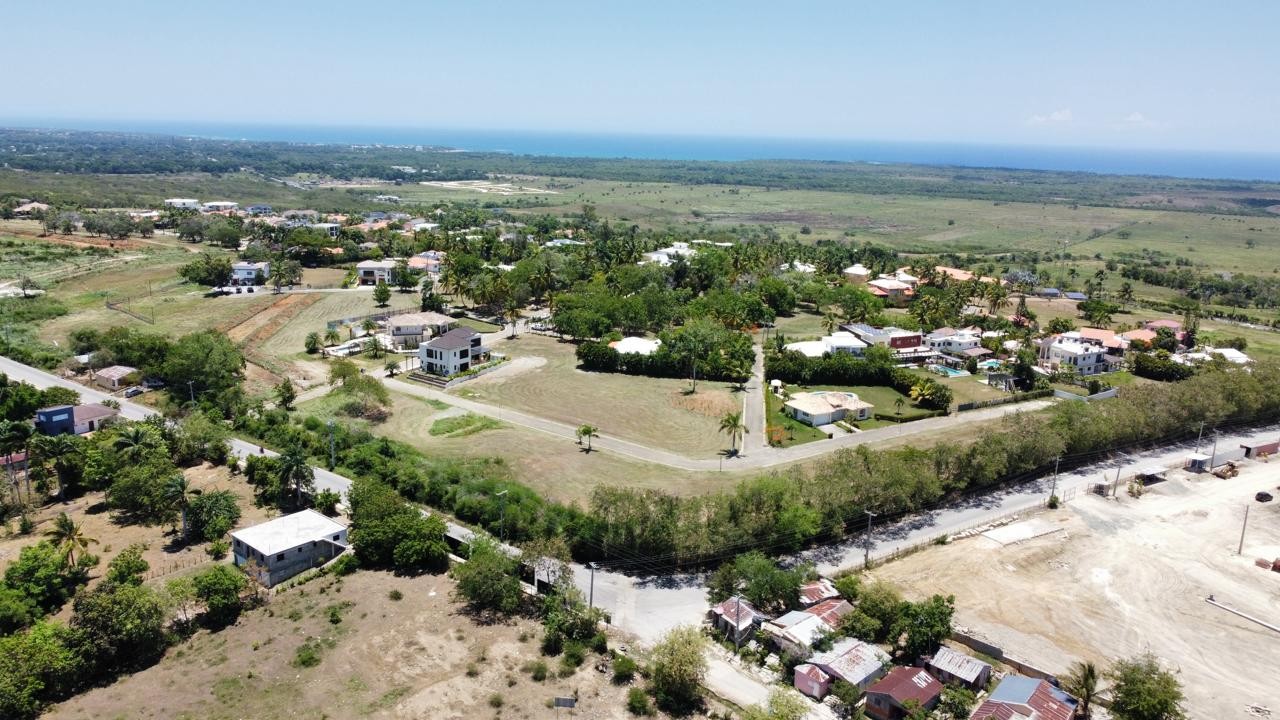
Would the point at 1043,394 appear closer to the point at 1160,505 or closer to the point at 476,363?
the point at 1160,505

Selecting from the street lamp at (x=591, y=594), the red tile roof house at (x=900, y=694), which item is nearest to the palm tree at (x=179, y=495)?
the street lamp at (x=591, y=594)

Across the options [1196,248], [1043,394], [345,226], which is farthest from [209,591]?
[1196,248]

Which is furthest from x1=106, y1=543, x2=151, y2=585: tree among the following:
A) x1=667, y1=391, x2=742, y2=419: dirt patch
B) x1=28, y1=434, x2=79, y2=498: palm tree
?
x1=667, y1=391, x2=742, y2=419: dirt patch

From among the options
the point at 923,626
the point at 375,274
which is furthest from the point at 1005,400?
the point at 375,274

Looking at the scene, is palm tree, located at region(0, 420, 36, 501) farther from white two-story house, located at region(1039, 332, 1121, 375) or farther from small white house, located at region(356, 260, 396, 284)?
white two-story house, located at region(1039, 332, 1121, 375)

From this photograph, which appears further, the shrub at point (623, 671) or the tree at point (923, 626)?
the tree at point (923, 626)

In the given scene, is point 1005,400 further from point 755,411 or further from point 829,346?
point 755,411

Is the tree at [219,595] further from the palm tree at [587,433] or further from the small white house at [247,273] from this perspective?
the small white house at [247,273]
